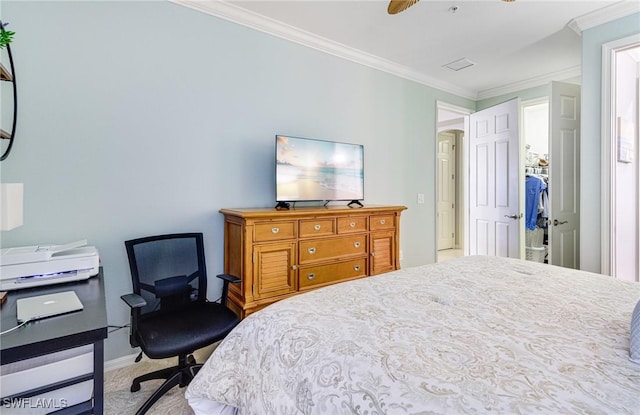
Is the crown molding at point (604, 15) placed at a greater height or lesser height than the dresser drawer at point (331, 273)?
greater

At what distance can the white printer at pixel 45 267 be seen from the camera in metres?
1.40

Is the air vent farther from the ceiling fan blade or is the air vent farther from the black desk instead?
the black desk

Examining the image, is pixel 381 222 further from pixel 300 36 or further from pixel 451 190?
pixel 451 190

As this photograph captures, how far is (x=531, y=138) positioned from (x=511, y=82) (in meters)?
1.41

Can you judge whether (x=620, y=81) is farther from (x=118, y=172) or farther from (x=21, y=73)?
(x=21, y=73)

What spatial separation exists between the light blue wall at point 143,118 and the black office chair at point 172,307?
0.31 m

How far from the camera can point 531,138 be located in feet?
17.2

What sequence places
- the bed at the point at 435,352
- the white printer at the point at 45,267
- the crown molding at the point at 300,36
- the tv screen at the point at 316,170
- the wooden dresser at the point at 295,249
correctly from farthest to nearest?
the tv screen at the point at 316,170 < the crown molding at the point at 300,36 < the wooden dresser at the point at 295,249 < the white printer at the point at 45,267 < the bed at the point at 435,352

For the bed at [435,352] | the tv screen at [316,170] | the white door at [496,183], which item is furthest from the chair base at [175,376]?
the white door at [496,183]

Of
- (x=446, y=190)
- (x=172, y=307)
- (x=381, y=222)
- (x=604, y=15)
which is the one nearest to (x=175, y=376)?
(x=172, y=307)

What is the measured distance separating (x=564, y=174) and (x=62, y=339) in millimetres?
4179

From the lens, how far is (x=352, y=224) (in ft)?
9.25

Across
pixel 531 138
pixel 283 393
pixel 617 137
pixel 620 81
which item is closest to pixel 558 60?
pixel 620 81

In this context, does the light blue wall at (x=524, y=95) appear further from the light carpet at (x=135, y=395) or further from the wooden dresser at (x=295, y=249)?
the light carpet at (x=135, y=395)
